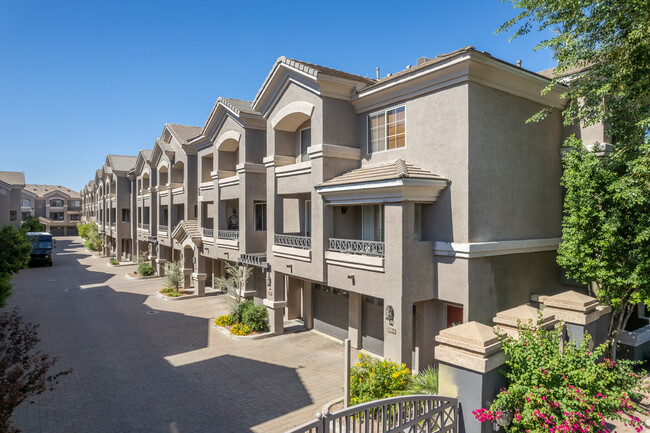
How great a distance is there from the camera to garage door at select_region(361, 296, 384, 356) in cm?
1416

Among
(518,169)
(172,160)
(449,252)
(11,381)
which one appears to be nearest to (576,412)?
(449,252)

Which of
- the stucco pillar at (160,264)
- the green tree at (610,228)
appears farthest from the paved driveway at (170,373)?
the stucco pillar at (160,264)

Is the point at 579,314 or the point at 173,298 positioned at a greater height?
the point at 579,314

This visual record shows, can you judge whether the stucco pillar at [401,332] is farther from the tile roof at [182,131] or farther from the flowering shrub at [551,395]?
the tile roof at [182,131]

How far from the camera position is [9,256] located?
1861 centimetres

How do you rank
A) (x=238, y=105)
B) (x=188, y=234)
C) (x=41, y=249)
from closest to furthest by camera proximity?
(x=238, y=105) < (x=188, y=234) < (x=41, y=249)

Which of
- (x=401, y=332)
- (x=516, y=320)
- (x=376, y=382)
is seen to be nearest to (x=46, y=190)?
(x=401, y=332)

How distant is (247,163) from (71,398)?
38.7 ft

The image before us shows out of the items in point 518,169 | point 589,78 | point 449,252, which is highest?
point 589,78

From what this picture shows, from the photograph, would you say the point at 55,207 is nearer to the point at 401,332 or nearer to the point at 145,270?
the point at 145,270

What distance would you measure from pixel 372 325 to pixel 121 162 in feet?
133

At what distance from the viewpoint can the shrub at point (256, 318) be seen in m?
16.6

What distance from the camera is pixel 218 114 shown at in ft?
69.1

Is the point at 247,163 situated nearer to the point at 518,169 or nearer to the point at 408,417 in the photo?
the point at 518,169
